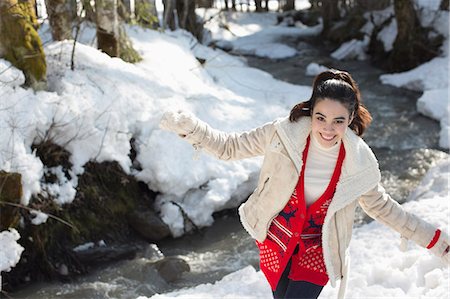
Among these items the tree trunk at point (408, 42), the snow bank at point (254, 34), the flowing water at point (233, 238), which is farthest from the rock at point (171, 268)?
the tree trunk at point (408, 42)

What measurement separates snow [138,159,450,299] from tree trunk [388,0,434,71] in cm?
895

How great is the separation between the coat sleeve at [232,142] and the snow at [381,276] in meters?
1.60

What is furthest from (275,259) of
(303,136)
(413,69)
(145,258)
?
(413,69)

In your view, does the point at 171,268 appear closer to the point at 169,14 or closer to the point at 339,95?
the point at 339,95

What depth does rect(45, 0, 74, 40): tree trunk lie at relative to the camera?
294 inches

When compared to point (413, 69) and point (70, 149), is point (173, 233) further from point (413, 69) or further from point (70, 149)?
point (413, 69)

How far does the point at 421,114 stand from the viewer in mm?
9906

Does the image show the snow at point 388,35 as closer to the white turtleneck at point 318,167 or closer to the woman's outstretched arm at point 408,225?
the woman's outstretched arm at point 408,225

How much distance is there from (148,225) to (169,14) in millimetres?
8061

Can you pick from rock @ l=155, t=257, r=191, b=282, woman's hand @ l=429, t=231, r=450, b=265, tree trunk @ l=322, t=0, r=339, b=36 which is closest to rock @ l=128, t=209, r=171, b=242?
rock @ l=155, t=257, r=191, b=282

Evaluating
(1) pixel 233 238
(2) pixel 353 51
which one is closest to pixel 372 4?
(2) pixel 353 51

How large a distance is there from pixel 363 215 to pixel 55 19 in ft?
15.4

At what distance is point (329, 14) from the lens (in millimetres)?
20516

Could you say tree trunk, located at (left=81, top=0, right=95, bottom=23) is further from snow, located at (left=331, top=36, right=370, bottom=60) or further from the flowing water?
snow, located at (left=331, top=36, right=370, bottom=60)
